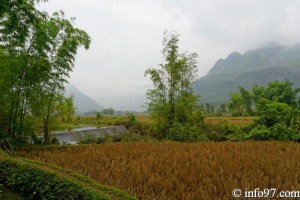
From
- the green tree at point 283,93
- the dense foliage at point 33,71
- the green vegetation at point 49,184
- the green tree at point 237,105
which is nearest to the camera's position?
the green vegetation at point 49,184

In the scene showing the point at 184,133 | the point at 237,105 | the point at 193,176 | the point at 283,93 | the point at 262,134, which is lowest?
the point at 193,176

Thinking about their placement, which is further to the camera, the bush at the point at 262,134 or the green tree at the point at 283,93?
the green tree at the point at 283,93

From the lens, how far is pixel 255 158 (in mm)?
7617

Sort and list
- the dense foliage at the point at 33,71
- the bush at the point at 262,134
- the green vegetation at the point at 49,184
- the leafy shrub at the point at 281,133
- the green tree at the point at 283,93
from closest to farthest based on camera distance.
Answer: the green vegetation at the point at 49,184, the dense foliage at the point at 33,71, the leafy shrub at the point at 281,133, the bush at the point at 262,134, the green tree at the point at 283,93

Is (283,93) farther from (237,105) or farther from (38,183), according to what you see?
(38,183)

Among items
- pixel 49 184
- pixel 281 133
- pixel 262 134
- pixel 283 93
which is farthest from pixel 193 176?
pixel 283 93

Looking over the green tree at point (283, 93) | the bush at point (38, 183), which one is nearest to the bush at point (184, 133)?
the bush at point (38, 183)

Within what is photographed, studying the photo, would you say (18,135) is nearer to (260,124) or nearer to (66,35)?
(66,35)

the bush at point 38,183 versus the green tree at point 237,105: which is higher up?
the green tree at point 237,105

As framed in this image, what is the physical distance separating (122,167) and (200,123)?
47.3 ft

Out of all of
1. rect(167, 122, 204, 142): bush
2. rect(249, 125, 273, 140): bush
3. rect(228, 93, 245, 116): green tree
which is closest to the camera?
rect(249, 125, 273, 140): bush

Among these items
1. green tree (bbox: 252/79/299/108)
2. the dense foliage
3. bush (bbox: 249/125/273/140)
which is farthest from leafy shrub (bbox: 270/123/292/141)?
green tree (bbox: 252/79/299/108)

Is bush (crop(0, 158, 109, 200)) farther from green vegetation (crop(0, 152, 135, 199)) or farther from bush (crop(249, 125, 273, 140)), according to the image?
bush (crop(249, 125, 273, 140))

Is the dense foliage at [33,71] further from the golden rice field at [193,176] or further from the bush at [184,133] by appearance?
the bush at [184,133]
